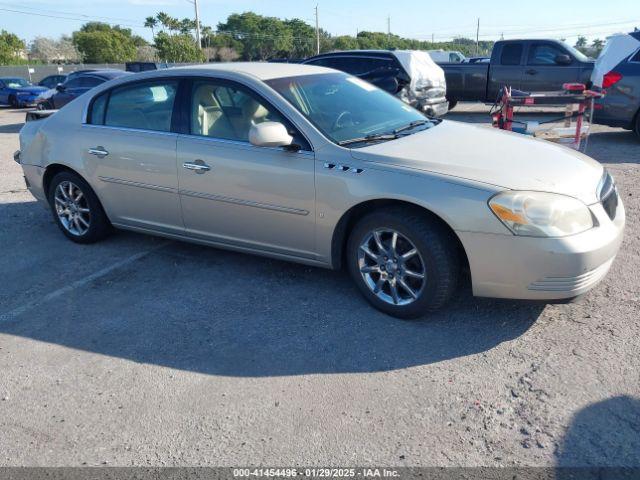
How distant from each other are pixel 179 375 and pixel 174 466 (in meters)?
0.77

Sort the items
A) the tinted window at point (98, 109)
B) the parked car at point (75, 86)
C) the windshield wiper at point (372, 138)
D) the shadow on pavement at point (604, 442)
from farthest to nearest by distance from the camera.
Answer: the parked car at point (75, 86) < the tinted window at point (98, 109) < the windshield wiper at point (372, 138) < the shadow on pavement at point (604, 442)

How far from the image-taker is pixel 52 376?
3.38m

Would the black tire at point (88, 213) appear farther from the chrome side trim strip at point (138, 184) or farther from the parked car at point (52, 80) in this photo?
the parked car at point (52, 80)

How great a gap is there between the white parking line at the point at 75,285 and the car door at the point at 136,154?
Answer: 320mm

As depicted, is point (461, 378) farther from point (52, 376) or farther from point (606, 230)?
point (52, 376)

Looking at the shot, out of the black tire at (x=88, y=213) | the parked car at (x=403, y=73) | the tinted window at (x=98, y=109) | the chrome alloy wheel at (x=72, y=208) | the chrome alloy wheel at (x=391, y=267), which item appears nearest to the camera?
the chrome alloy wheel at (x=391, y=267)

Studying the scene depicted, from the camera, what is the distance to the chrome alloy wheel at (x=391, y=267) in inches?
147

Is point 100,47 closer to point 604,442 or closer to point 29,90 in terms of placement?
point 29,90

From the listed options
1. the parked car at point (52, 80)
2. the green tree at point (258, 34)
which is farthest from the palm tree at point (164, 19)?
the parked car at point (52, 80)

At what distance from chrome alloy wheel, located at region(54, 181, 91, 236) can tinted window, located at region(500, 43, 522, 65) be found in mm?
12032

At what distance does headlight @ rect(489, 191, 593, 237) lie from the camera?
10.9 feet

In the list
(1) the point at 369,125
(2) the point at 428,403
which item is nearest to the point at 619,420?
(2) the point at 428,403

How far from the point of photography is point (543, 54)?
14.1m

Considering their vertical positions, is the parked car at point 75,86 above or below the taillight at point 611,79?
below
